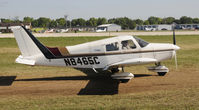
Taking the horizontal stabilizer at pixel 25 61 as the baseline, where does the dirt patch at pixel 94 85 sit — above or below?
below

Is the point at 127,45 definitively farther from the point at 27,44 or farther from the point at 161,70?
the point at 27,44

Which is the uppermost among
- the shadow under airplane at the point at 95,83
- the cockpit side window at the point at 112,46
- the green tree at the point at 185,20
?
the green tree at the point at 185,20

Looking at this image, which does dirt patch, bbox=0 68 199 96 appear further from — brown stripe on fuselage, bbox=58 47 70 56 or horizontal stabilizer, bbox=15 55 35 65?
brown stripe on fuselage, bbox=58 47 70 56

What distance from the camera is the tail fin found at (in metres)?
12.2

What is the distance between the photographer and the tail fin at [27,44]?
481 inches

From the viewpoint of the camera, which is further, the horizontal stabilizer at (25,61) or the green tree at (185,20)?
the green tree at (185,20)

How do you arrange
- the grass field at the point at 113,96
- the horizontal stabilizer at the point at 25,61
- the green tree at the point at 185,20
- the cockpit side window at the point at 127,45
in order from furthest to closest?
the green tree at the point at 185,20 → the cockpit side window at the point at 127,45 → the horizontal stabilizer at the point at 25,61 → the grass field at the point at 113,96

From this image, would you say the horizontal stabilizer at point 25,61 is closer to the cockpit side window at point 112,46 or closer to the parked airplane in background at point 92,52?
the parked airplane in background at point 92,52

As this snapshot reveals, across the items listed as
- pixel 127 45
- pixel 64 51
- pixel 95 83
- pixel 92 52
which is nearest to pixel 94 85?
pixel 95 83

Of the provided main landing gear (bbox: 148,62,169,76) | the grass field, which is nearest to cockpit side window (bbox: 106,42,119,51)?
the grass field

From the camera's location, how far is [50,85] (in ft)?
39.5

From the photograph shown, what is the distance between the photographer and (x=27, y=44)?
12.4 meters

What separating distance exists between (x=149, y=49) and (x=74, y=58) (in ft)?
11.9

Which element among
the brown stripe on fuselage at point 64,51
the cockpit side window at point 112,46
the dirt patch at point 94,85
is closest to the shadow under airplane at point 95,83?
the dirt patch at point 94,85
